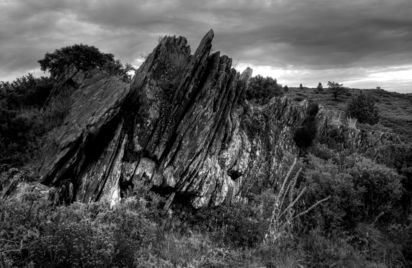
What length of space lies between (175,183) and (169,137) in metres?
1.91

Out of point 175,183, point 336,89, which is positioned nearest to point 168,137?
point 175,183

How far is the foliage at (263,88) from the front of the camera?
26562 mm

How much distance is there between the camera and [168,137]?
12.4 m

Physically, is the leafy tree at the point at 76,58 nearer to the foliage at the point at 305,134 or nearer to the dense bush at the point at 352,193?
the foliage at the point at 305,134

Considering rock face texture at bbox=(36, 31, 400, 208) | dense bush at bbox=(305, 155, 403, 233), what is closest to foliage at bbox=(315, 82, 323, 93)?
dense bush at bbox=(305, 155, 403, 233)

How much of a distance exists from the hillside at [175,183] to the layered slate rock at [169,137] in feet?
0.16

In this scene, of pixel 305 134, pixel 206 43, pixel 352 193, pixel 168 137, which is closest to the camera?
pixel 168 137

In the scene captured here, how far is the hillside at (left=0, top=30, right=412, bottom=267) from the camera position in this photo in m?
6.89

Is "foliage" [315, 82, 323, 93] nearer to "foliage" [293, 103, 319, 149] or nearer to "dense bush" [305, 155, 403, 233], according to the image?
"foliage" [293, 103, 319, 149]

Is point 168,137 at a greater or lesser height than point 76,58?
lesser

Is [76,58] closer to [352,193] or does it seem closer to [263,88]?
[263,88]

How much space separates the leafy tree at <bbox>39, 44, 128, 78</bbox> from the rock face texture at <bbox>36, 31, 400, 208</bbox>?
11057mm

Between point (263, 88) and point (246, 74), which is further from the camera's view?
point (263, 88)

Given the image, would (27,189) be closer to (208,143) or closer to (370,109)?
(208,143)
